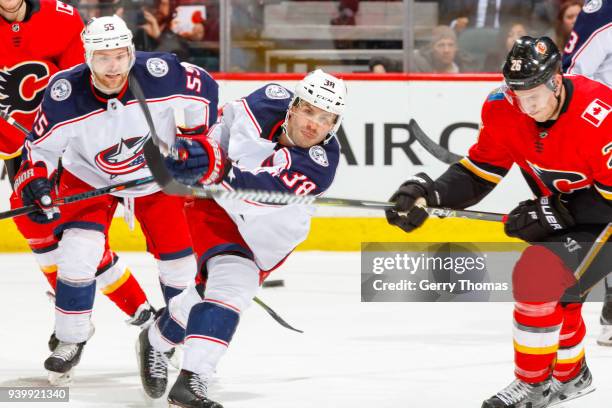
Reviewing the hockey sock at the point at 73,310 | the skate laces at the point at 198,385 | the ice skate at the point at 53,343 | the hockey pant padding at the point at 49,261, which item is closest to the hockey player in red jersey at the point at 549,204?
the skate laces at the point at 198,385

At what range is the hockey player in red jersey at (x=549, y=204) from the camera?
304 centimetres

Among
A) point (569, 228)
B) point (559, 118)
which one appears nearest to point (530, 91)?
point (559, 118)

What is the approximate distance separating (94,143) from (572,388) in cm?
159

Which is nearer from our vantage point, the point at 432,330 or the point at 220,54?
the point at 432,330

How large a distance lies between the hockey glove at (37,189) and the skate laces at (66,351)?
0.39 metres

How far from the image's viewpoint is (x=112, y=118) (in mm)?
3619

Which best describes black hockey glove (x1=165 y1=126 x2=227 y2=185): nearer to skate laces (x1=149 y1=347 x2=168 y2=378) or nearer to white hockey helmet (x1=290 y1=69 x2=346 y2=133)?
white hockey helmet (x1=290 y1=69 x2=346 y2=133)

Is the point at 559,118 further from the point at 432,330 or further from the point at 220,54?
the point at 220,54

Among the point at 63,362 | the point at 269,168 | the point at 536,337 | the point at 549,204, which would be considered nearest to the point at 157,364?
the point at 63,362

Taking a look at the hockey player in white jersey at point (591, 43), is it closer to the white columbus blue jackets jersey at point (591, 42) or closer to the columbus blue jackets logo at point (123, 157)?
the white columbus blue jackets jersey at point (591, 42)

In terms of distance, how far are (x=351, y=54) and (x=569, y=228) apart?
3.35 metres

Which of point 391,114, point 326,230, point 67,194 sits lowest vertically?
point 326,230

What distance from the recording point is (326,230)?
6309 millimetres

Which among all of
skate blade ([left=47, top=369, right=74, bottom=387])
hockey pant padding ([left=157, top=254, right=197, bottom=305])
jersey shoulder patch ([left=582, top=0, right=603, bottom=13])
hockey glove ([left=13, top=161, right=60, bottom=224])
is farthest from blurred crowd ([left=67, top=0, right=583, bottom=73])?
skate blade ([left=47, top=369, right=74, bottom=387])
